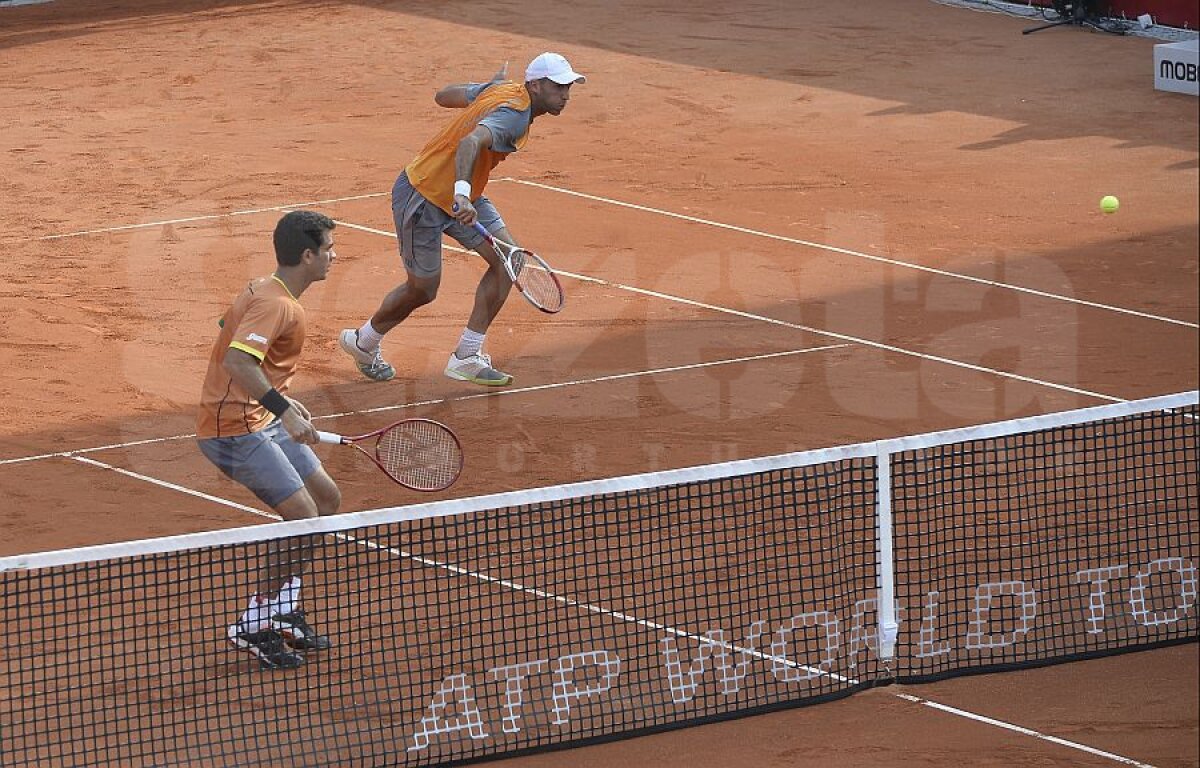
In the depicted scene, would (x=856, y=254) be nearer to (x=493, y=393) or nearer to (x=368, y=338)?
(x=493, y=393)

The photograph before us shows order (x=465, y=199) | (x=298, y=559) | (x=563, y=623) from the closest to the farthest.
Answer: (x=298, y=559)
(x=563, y=623)
(x=465, y=199)

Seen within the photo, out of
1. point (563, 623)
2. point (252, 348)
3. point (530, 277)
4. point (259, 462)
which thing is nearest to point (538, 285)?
point (530, 277)

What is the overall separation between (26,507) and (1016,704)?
4805 mm

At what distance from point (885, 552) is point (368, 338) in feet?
14.9

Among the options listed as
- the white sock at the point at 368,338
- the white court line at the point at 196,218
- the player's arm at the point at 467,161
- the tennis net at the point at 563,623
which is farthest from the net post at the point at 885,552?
the white court line at the point at 196,218

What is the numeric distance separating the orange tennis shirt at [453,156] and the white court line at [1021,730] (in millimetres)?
4334

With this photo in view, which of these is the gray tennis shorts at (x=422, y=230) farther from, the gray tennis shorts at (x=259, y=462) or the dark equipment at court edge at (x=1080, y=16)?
the dark equipment at court edge at (x=1080, y=16)

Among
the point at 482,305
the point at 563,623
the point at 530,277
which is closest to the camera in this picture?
the point at 563,623

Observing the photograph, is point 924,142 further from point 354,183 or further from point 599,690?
point 599,690

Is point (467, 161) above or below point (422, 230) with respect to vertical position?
above

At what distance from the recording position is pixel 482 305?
10.8 m

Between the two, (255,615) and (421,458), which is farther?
(421,458)

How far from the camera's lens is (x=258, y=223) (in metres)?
14.9

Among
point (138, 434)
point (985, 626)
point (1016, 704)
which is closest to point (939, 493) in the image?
point (985, 626)
